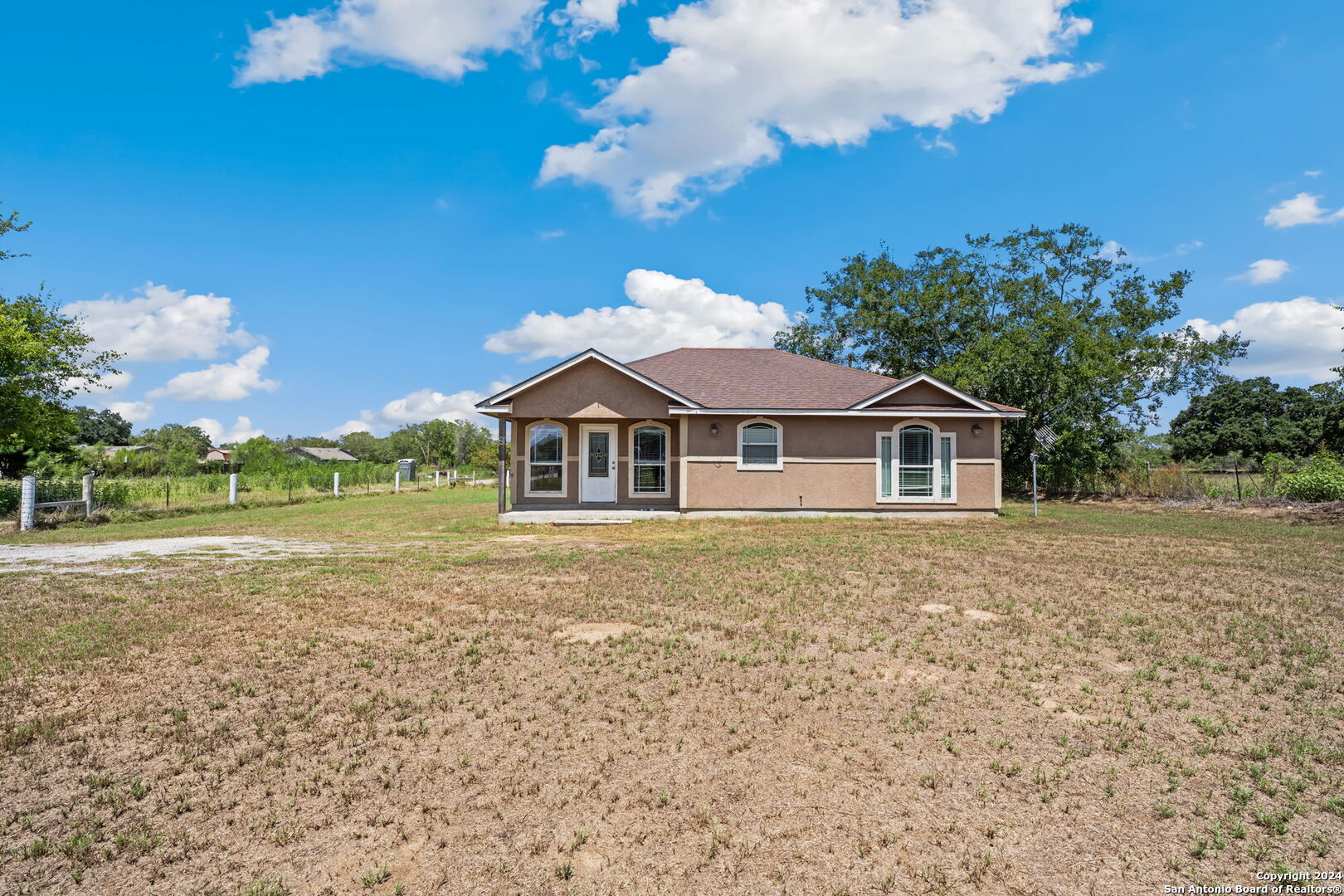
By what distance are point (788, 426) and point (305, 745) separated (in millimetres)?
14565

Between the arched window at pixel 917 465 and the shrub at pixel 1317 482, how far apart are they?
438 inches

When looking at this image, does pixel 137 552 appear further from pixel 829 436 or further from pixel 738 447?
pixel 829 436

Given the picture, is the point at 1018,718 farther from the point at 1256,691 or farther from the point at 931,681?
the point at 1256,691

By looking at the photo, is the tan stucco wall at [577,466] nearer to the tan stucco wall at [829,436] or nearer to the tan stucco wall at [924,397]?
the tan stucco wall at [829,436]

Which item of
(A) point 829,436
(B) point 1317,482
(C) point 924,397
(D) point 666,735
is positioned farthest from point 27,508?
(B) point 1317,482

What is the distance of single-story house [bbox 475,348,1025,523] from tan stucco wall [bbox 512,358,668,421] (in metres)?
0.03

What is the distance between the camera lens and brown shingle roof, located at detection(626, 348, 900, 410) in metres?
17.6

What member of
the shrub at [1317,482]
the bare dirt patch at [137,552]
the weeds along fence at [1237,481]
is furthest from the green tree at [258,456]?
the shrub at [1317,482]

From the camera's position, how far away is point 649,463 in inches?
723

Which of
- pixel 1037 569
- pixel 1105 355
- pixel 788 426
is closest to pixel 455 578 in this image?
pixel 1037 569

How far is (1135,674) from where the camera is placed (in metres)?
5.44

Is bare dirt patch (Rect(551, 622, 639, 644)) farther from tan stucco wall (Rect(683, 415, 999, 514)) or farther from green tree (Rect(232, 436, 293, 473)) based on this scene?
green tree (Rect(232, 436, 293, 473))

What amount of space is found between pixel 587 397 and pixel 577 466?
218 centimetres

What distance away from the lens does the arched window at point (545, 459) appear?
60.0 feet
